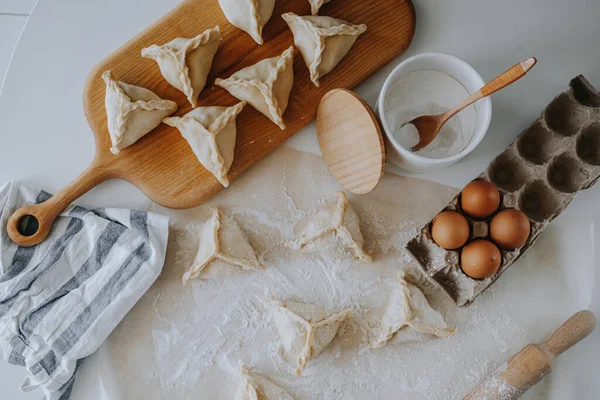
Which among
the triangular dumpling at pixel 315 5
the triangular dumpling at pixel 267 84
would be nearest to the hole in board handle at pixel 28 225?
the triangular dumpling at pixel 267 84

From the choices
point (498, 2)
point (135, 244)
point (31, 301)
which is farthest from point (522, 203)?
point (31, 301)

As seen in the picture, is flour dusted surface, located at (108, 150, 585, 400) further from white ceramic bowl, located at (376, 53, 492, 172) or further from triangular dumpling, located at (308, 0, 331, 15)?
triangular dumpling, located at (308, 0, 331, 15)

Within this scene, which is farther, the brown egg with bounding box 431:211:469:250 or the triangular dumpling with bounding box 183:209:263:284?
the triangular dumpling with bounding box 183:209:263:284

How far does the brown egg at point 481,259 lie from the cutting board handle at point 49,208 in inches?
34.6

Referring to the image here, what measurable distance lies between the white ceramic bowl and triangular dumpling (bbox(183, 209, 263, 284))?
423mm

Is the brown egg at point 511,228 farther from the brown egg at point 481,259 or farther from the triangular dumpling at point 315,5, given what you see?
the triangular dumpling at point 315,5

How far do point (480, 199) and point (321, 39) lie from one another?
0.51 meters

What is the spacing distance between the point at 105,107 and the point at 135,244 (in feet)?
1.14

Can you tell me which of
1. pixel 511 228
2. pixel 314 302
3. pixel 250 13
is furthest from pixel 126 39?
pixel 511 228

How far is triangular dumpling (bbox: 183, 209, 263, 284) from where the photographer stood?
126cm

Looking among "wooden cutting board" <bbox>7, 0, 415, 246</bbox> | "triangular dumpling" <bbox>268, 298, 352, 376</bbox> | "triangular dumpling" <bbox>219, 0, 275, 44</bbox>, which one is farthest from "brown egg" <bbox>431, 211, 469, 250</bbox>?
"triangular dumpling" <bbox>219, 0, 275, 44</bbox>

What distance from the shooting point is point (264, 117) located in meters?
1.30

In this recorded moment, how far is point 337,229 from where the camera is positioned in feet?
4.14

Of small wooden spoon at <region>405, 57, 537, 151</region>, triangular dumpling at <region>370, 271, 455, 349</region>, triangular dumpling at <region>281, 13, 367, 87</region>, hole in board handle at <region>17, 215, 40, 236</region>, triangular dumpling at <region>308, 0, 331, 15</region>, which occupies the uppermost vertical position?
triangular dumpling at <region>308, 0, 331, 15</region>
